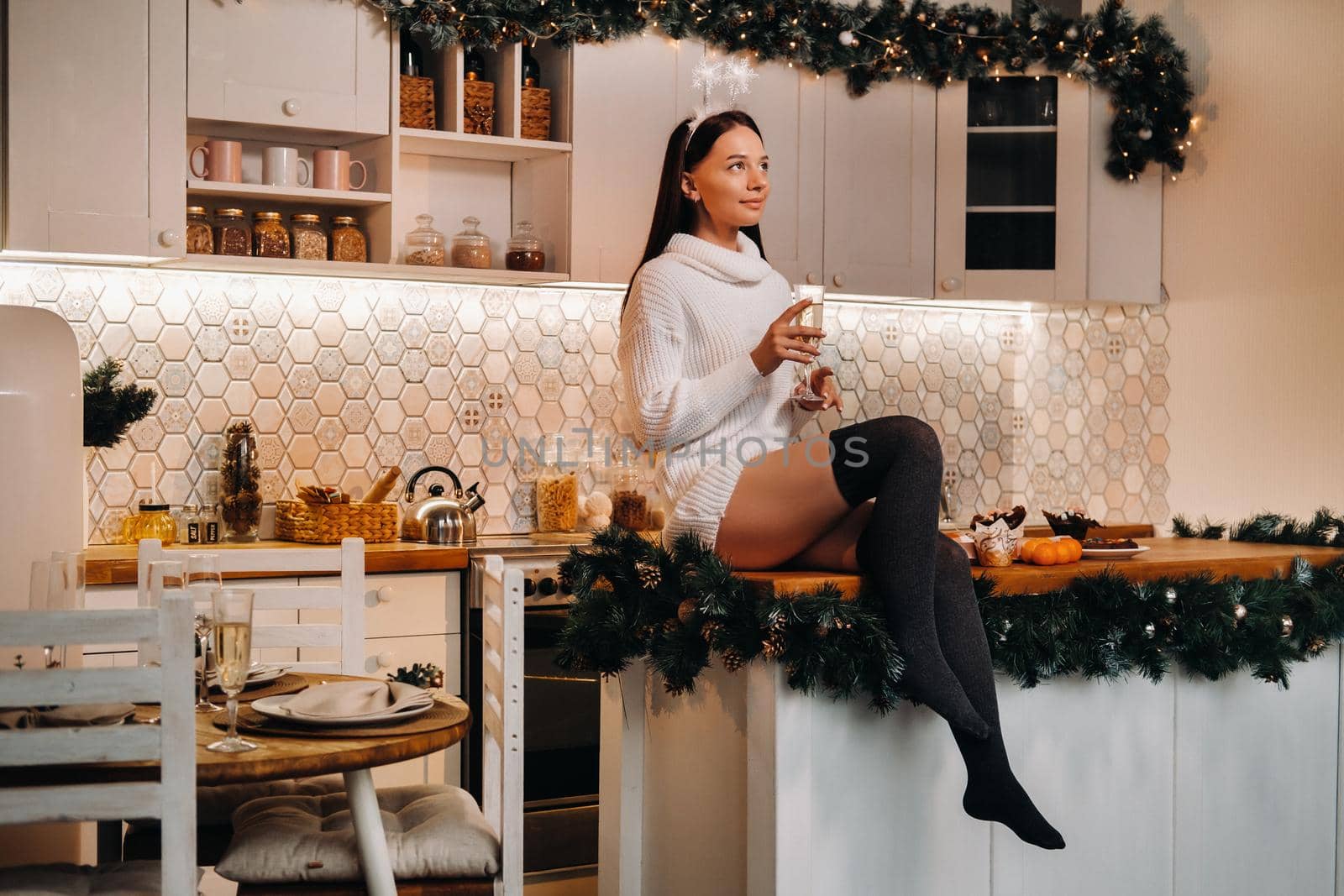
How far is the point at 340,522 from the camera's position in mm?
3336

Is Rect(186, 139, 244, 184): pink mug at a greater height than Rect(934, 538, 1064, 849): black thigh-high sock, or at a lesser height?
greater

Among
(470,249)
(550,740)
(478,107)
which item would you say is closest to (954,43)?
(478,107)

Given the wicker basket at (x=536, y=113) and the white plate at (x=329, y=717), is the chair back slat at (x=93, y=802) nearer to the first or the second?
the white plate at (x=329, y=717)

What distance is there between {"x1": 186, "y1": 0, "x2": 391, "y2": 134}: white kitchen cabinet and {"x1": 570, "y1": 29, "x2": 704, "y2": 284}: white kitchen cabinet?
537mm

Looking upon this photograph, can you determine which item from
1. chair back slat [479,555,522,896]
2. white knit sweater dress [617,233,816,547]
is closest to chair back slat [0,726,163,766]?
chair back slat [479,555,522,896]

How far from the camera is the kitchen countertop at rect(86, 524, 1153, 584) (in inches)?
115

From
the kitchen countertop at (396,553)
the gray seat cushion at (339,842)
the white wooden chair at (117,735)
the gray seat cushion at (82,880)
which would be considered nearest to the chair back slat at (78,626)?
the white wooden chair at (117,735)

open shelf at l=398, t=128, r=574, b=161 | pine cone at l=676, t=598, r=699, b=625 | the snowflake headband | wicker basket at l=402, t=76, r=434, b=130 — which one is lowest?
pine cone at l=676, t=598, r=699, b=625

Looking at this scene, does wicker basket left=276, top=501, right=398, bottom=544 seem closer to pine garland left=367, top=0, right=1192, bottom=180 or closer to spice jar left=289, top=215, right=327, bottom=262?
spice jar left=289, top=215, right=327, bottom=262

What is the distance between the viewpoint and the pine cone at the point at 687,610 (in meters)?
1.99

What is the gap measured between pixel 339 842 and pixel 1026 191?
2.92 m

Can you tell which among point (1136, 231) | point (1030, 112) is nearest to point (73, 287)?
point (1030, 112)

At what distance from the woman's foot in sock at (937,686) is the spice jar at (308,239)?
212 cm

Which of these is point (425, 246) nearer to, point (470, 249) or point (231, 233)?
point (470, 249)
